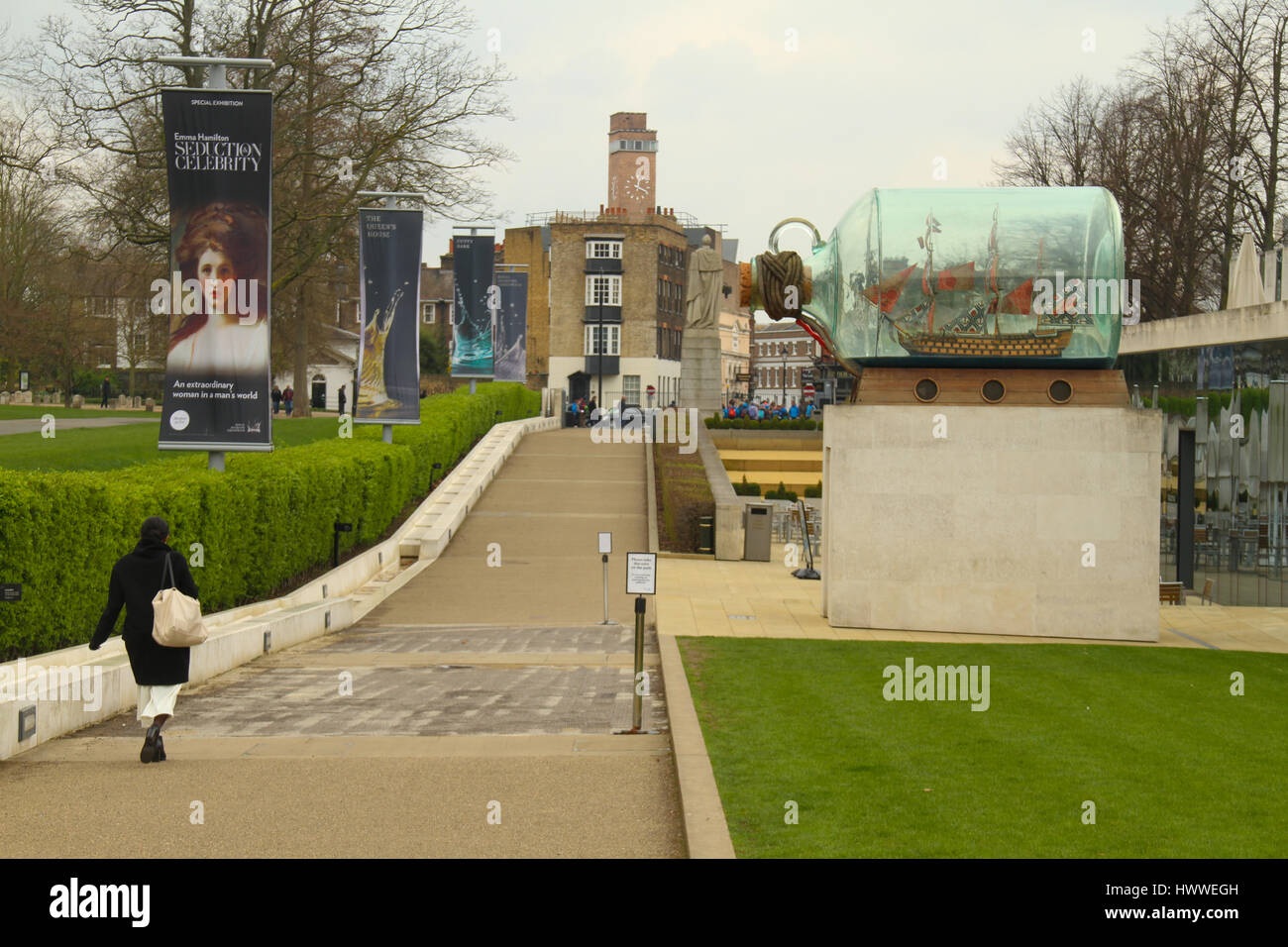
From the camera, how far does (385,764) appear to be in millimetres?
10102

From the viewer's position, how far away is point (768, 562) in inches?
1123

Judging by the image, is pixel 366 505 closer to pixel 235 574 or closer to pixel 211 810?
pixel 235 574

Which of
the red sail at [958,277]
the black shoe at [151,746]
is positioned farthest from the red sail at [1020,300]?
the black shoe at [151,746]

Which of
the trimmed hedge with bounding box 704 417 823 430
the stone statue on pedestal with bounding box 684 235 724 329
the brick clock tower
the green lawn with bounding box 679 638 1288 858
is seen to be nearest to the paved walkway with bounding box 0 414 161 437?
the stone statue on pedestal with bounding box 684 235 724 329

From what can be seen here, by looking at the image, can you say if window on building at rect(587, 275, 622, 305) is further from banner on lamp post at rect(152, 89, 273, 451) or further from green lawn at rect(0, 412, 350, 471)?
banner on lamp post at rect(152, 89, 273, 451)

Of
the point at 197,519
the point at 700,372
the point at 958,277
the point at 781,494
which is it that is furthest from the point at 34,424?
the point at 958,277

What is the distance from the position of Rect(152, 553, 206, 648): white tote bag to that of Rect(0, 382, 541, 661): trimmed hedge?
293 centimetres

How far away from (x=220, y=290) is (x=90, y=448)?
10.7 metres

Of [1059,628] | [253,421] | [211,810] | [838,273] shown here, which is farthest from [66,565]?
[1059,628]

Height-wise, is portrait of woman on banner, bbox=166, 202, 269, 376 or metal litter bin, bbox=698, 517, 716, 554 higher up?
portrait of woman on banner, bbox=166, 202, 269, 376

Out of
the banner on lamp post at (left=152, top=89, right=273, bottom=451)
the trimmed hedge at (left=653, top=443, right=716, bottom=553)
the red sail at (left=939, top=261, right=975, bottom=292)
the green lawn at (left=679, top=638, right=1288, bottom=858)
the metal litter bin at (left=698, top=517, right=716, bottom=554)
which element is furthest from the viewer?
the trimmed hedge at (left=653, top=443, right=716, bottom=553)

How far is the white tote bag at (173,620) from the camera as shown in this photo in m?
10.0

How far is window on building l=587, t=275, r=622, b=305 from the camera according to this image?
98.5 m

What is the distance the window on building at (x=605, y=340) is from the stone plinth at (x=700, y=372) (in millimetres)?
49095
